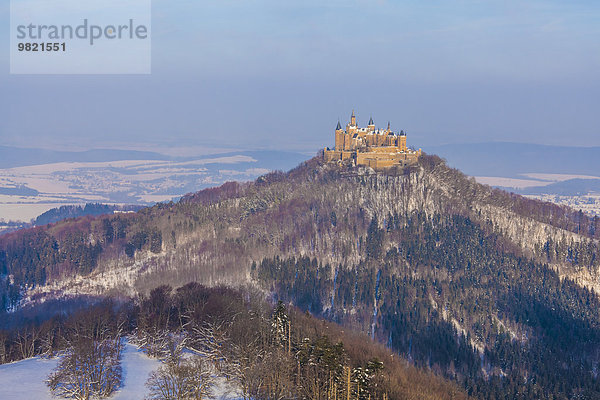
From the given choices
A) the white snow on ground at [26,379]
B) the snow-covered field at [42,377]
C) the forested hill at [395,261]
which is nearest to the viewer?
the white snow on ground at [26,379]

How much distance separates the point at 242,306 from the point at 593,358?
52.5 metres

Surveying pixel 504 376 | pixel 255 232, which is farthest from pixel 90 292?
pixel 504 376

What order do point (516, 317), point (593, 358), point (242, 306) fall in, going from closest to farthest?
point (242, 306)
point (593, 358)
point (516, 317)

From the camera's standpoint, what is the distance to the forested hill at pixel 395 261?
9625 cm

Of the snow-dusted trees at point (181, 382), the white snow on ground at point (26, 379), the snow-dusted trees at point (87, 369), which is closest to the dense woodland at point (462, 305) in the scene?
the snow-dusted trees at point (181, 382)

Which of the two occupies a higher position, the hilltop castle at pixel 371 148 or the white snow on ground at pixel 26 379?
the hilltop castle at pixel 371 148

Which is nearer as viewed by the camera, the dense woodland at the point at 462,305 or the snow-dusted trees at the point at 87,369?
the snow-dusted trees at the point at 87,369

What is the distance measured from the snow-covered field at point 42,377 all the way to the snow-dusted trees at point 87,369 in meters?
0.74

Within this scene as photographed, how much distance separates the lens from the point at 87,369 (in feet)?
179

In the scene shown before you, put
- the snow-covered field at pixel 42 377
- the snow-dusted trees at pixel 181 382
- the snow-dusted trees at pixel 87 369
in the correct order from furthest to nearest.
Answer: the snow-dusted trees at pixel 87 369
the snow-covered field at pixel 42 377
the snow-dusted trees at pixel 181 382

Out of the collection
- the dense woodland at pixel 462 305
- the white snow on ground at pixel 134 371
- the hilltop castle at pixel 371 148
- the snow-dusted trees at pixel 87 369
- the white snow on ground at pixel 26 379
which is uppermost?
the hilltop castle at pixel 371 148

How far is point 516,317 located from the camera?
104 m

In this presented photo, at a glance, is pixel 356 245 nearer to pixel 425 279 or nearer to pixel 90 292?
pixel 425 279

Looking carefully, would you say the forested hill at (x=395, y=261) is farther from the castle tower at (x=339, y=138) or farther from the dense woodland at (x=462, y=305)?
the castle tower at (x=339, y=138)
